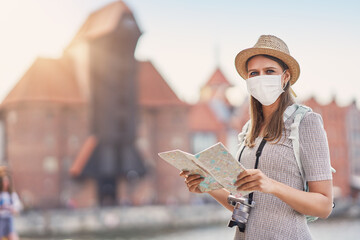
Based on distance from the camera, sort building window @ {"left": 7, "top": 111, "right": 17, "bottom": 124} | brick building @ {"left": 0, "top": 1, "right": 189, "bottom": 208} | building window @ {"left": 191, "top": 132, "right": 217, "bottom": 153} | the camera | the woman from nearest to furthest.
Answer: the woman < the camera < brick building @ {"left": 0, "top": 1, "right": 189, "bottom": 208} < building window @ {"left": 7, "top": 111, "right": 17, "bottom": 124} < building window @ {"left": 191, "top": 132, "right": 217, "bottom": 153}

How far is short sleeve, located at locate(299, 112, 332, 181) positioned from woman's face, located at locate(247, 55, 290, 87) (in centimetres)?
26

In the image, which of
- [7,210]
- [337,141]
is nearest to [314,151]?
[7,210]

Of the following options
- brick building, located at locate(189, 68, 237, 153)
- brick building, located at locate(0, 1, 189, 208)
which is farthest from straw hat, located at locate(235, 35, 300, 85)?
brick building, located at locate(189, 68, 237, 153)

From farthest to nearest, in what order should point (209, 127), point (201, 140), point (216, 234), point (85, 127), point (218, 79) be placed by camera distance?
point (218, 79) → point (209, 127) → point (201, 140) → point (85, 127) → point (216, 234)

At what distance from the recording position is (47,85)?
113 ft

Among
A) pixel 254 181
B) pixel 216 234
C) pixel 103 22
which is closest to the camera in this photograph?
pixel 254 181

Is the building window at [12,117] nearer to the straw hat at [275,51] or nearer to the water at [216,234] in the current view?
the water at [216,234]

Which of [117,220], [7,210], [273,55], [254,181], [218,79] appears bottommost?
[117,220]

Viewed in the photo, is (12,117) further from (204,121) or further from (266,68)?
(266,68)

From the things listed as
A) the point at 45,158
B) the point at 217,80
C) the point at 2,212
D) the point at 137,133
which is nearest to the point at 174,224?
the point at 137,133

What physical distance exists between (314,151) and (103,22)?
32493mm

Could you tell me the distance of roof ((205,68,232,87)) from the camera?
50.2m

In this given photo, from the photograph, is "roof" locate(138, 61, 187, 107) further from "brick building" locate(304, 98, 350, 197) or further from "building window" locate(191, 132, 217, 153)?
"brick building" locate(304, 98, 350, 197)

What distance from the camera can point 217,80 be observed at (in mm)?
50375
